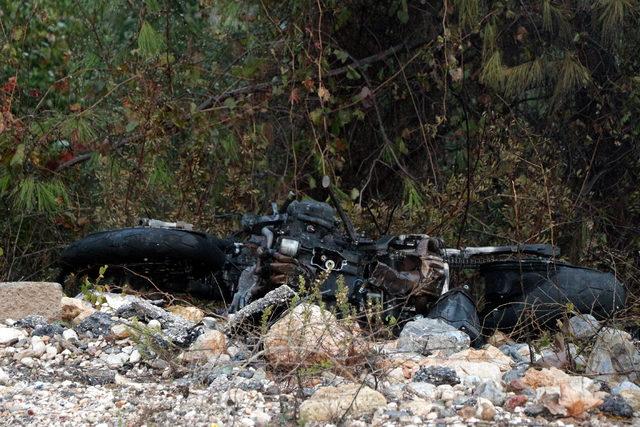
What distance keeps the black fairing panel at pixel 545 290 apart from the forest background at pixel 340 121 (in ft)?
3.55

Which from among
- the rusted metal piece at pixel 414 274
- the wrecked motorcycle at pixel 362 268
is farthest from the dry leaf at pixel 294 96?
the rusted metal piece at pixel 414 274

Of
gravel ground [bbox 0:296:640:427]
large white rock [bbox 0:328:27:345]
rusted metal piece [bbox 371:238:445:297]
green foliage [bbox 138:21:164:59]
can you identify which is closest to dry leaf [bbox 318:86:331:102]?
green foliage [bbox 138:21:164:59]

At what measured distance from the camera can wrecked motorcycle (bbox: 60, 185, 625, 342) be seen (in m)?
6.07

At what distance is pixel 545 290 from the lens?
244 inches

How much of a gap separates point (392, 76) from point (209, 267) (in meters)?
2.38

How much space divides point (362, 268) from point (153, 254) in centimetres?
114

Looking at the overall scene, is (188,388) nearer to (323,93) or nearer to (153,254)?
(153,254)

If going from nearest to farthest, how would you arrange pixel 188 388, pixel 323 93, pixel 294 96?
pixel 188 388 → pixel 323 93 → pixel 294 96

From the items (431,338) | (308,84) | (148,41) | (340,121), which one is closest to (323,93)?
(308,84)

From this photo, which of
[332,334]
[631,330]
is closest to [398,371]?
[332,334]

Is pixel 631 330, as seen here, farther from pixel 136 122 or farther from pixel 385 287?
pixel 136 122

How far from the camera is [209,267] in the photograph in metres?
6.62

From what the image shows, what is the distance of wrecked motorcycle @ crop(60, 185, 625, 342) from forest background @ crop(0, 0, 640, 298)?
3.50 feet

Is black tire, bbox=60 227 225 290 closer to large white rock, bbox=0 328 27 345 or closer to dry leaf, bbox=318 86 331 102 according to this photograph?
large white rock, bbox=0 328 27 345
